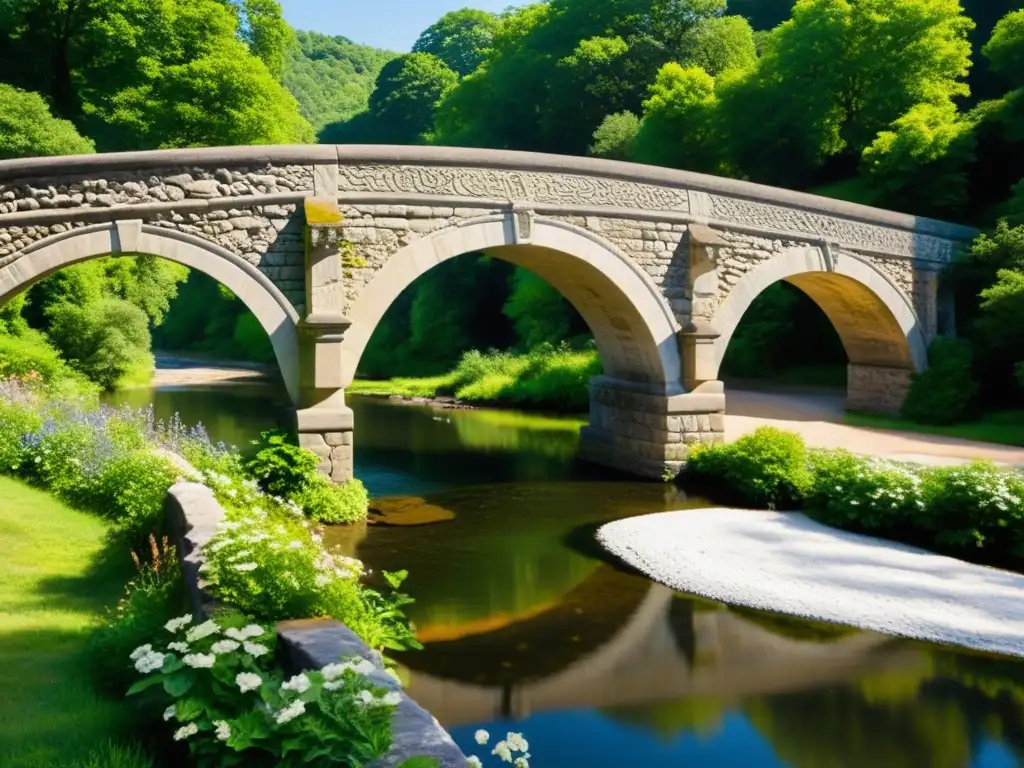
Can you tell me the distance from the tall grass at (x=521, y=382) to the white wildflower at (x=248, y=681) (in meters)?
17.4

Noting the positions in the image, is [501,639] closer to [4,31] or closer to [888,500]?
[888,500]

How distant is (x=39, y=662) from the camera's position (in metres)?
4.84

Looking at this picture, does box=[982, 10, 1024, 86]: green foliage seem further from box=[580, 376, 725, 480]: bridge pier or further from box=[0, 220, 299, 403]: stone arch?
box=[0, 220, 299, 403]: stone arch

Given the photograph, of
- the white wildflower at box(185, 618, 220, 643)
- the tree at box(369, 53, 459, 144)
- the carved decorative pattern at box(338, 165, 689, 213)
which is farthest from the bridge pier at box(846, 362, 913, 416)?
the tree at box(369, 53, 459, 144)

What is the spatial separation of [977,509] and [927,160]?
13.2 meters

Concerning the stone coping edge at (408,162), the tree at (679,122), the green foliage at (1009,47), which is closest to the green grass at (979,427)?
the stone coping edge at (408,162)

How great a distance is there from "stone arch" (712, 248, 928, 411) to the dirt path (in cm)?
98

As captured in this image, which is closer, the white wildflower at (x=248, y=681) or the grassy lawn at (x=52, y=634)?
the white wildflower at (x=248, y=681)

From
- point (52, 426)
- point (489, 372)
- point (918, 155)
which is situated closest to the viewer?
point (52, 426)

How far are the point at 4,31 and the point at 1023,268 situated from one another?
77.1ft

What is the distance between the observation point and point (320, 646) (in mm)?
4059

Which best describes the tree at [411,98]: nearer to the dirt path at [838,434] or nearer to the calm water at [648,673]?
the dirt path at [838,434]

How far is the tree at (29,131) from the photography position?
1897 centimetres

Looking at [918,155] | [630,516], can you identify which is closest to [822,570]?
[630,516]
